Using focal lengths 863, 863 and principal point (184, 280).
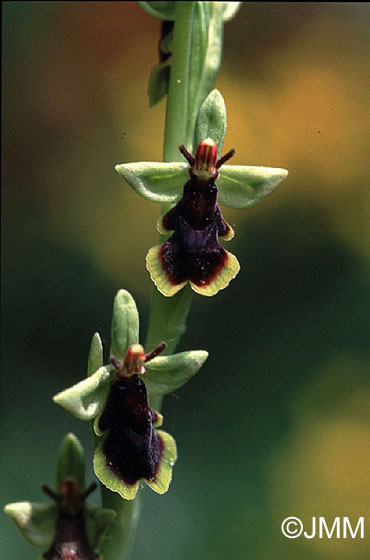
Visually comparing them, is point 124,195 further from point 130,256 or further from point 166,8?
point 166,8

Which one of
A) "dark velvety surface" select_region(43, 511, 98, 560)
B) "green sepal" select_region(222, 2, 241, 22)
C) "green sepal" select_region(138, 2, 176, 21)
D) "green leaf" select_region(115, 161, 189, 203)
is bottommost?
"dark velvety surface" select_region(43, 511, 98, 560)

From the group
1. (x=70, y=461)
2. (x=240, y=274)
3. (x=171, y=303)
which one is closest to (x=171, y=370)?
(x=171, y=303)

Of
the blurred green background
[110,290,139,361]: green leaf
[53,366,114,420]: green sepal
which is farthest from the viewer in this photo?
the blurred green background

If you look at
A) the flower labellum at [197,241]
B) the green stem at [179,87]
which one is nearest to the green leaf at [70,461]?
the flower labellum at [197,241]

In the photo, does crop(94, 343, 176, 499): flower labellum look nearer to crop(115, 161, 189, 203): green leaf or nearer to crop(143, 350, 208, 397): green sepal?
crop(143, 350, 208, 397): green sepal

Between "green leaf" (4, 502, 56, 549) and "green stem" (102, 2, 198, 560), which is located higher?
"green stem" (102, 2, 198, 560)

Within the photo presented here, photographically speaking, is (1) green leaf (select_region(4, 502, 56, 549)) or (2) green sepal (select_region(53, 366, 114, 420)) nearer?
(2) green sepal (select_region(53, 366, 114, 420))

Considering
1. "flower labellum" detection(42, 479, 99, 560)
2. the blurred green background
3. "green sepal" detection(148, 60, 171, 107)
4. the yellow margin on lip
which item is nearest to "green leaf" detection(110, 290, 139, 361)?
the yellow margin on lip
